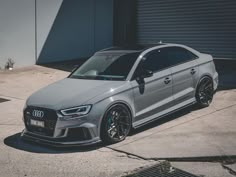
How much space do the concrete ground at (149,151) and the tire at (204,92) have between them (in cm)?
15

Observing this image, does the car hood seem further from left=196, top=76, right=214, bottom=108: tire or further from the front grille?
left=196, top=76, right=214, bottom=108: tire

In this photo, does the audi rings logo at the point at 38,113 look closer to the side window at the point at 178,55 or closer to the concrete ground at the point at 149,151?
the concrete ground at the point at 149,151

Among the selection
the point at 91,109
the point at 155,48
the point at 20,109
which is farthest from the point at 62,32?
the point at 91,109

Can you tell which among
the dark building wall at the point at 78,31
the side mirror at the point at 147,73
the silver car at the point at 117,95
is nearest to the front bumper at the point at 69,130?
the silver car at the point at 117,95

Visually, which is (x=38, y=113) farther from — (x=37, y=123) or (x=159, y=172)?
(x=159, y=172)

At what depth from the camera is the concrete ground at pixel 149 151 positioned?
6.16 meters

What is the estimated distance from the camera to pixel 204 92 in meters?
9.25

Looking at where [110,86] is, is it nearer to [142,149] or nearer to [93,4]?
[142,149]

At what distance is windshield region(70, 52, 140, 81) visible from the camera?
25.9 ft

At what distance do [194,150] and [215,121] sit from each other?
67.9 inches

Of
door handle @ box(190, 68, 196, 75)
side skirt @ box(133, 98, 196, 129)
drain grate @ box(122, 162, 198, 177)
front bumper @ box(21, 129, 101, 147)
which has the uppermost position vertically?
door handle @ box(190, 68, 196, 75)

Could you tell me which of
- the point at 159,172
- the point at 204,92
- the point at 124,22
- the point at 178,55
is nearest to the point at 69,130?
the point at 159,172

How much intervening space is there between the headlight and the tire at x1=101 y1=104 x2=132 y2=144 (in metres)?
0.32

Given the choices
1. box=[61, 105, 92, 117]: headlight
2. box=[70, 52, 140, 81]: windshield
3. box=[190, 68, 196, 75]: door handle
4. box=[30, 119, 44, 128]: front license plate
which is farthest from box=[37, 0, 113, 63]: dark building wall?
box=[61, 105, 92, 117]: headlight
